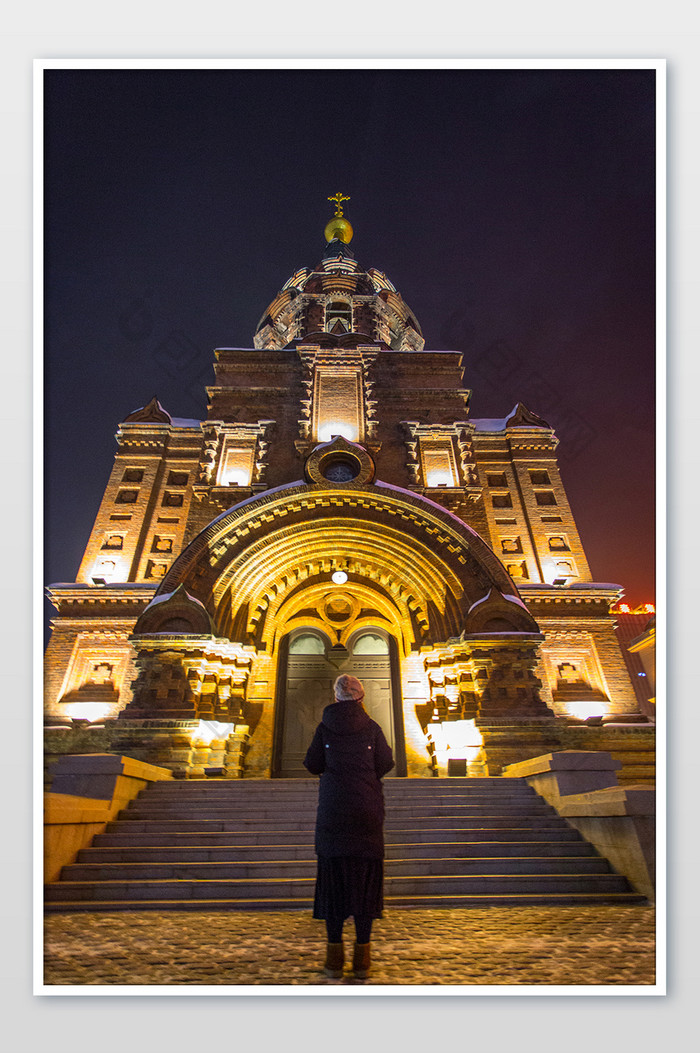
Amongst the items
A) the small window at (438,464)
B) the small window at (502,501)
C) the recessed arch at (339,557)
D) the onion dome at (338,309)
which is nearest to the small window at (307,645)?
the recessed arch at (339,557)

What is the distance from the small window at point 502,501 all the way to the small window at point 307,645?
740 cm

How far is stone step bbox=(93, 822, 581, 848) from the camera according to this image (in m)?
6.96

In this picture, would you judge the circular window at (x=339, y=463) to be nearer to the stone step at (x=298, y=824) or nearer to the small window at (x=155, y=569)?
the small window at (x=155, y=569)

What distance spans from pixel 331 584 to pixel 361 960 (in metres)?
12.8

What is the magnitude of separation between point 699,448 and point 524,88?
451 cm

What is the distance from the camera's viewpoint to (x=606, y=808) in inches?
243

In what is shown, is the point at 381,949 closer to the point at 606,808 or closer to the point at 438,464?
the point at 606,808

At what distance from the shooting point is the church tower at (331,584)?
1256cm

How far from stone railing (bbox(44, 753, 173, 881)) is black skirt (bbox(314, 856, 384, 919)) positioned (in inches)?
163

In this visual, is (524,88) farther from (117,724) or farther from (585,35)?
(117,724)

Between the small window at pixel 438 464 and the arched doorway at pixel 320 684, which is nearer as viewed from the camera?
the arched doorway at pixel 320 684

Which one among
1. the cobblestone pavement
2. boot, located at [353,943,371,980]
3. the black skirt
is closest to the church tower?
the cobblestone pavement

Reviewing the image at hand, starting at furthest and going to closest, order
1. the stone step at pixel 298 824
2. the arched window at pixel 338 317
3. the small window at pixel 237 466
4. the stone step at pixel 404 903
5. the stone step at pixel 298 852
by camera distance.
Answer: the arched window at pixel 338 317 → the small window at pixel 237 466 → the stone step at pixel 298 824 → the stone step at pixel 298 852 → the stone step at pixel 404 903

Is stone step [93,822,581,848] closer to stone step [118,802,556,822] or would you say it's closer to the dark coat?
stone step [118,802,556,822]
